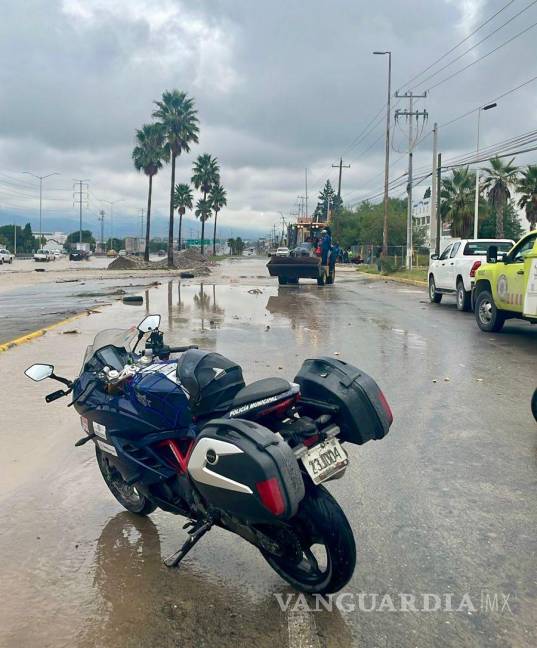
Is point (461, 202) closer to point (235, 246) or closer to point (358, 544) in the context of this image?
point (358, 544)

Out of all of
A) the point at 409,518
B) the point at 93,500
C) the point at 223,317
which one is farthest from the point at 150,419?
the point at 223,317

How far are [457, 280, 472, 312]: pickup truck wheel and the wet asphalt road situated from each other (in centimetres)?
997

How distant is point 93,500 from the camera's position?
189 inches

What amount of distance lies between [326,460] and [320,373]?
0.52m

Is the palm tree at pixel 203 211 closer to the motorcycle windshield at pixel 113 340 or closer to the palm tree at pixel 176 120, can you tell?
the palm tree at pixel 176 120

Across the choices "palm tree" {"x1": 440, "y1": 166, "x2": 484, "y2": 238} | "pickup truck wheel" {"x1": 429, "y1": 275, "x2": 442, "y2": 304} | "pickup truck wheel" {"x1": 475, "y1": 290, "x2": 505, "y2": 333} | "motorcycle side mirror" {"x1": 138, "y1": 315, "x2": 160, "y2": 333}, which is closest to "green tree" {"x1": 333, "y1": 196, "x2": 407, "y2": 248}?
Result: "palm tree" {"x1": 440, "y1": 166, "x2": 484, "y2": 238}

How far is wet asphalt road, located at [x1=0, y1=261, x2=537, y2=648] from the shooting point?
10.6 ft

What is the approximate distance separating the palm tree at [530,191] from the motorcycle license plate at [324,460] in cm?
5352

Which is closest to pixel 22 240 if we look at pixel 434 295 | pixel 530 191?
pixel 530 191

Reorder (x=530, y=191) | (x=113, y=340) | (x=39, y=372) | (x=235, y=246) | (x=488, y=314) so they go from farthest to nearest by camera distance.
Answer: (x=235, y=246) < (x=530, y=191) < (x=488, y=314) < (x=113, y=340) < (x=39, y=372)

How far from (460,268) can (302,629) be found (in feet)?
52.5

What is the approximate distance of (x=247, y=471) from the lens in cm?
296

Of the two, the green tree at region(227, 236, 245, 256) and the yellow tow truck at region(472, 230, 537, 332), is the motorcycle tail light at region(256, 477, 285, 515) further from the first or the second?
the green tree at region(227, 236, 245, 256)

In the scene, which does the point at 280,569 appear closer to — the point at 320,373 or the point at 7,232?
the point at 320,373
